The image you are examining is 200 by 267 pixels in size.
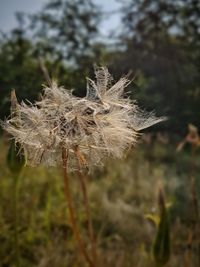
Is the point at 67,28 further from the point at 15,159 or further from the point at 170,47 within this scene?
the point at 15,159

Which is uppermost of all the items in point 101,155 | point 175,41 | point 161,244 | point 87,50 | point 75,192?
point 175,41

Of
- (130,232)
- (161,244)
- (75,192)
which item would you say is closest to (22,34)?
(75,192)

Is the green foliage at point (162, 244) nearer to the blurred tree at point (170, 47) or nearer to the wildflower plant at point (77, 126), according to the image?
the wildflower plant at point (77, 126)

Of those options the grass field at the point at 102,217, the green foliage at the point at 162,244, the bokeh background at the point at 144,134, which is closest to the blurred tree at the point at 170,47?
the bokeh background at the point at 144,134

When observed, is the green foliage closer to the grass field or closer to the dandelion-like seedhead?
the grass field

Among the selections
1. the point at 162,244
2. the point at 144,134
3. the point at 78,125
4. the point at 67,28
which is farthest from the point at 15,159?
the point at 67,28

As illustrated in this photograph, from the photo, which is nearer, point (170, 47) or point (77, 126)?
point (77, 126)

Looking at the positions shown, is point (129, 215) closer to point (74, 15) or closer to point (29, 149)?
point (29, 149)
